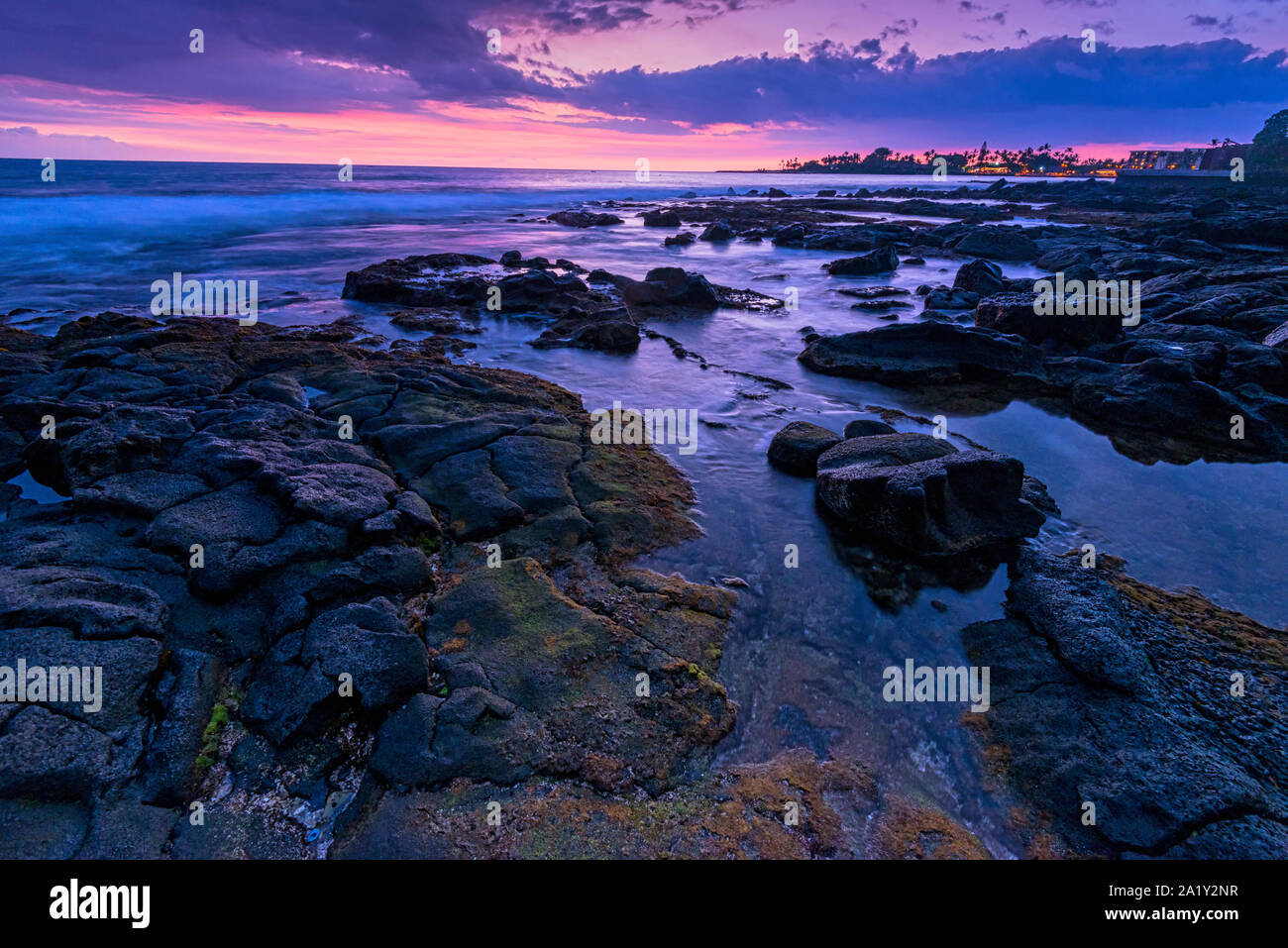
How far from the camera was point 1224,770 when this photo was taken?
3.56 meters

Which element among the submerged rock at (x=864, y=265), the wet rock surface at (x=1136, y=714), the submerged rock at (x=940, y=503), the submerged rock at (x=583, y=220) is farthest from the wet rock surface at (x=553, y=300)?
the submerged rock at (x=583, y=220)

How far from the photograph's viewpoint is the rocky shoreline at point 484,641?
3336mm

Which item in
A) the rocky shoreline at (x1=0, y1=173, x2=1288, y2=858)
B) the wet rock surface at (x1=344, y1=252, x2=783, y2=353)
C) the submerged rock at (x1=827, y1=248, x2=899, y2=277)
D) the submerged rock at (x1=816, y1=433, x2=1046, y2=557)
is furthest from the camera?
the submerged rock at (x1=827, y1=248, x2=899, y2=277)

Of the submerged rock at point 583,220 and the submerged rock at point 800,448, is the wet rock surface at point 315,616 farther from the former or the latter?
the submerged rock at point 583,220

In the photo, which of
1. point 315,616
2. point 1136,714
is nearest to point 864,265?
point 1136,714

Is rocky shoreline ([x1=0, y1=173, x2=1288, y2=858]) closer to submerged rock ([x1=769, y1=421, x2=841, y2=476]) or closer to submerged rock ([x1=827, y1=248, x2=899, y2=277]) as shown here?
submerged rock ([x1=769, y1=421, x2=841, y2=476])

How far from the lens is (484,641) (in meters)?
4.54

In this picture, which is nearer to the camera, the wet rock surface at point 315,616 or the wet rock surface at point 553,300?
the wet rock surface at point 315,616

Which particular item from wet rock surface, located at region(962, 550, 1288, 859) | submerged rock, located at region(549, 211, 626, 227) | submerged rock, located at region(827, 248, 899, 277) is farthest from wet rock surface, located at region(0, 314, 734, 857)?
submerged rock, located at region(549, 211, 626, 227)

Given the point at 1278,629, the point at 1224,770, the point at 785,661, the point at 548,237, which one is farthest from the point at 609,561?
the point at 548,237

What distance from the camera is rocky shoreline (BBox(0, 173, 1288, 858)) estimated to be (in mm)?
3336

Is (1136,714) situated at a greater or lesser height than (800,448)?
lesser

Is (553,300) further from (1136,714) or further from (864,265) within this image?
(1136,714)

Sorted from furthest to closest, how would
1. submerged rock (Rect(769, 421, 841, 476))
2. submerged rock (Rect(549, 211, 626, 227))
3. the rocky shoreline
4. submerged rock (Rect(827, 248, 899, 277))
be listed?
submerged rock (Rect(549, 211, 626, 227)) → submerged rock (Rect(827, 248, 899, 277)) → submerged rock (Rect(769, 421, 841, 476)) → the rocky shoreline
